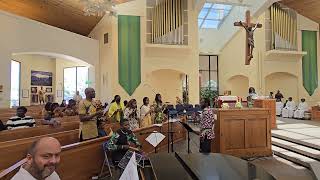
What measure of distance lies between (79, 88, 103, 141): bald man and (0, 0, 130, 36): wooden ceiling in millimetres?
6217

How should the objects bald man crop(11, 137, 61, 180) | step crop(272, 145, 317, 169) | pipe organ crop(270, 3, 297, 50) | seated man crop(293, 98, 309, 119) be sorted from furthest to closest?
1. pipe organ crop(270, 3, 297, 50)
2. seated man crop(293, 98, 309, 119)
3. step crop(272, 145, 317, 169)
4. bald man crop(11, 137, 61, 180)

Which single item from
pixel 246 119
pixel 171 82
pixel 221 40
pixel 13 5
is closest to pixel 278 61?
pixel 221 40

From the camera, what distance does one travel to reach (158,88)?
14758 mm

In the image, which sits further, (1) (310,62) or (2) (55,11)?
(1) (310,62)

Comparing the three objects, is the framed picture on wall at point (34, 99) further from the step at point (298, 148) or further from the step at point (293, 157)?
the step at point (293, 157)

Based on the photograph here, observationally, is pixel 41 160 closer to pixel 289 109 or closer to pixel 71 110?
pixel 71 110

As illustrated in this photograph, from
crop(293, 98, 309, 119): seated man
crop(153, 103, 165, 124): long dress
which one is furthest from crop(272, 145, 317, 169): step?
crop(293, 98, 309, 119): seated man

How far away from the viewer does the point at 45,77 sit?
45.6ft

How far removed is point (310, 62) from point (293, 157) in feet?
36.1

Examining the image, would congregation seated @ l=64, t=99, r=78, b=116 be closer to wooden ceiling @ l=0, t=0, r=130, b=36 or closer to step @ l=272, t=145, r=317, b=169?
wooden ceiling @ l=0, t=0, r=130, b=36

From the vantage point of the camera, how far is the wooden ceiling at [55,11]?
9.63m

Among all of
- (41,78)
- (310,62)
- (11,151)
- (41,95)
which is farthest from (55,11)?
(310,62)

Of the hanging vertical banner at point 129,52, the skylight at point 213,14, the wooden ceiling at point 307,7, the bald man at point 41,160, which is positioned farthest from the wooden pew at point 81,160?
the skylight at point 213,14

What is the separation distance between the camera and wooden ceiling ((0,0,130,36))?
379 inches
